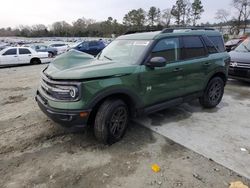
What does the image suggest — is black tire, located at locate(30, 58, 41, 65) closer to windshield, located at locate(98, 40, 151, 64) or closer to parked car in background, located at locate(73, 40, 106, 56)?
parked car in background, located at locate(73, 40, 106, 56)

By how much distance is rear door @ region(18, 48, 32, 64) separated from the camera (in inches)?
567

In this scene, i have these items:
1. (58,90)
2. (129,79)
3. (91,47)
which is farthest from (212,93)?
(91,47)

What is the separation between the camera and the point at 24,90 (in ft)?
22.7

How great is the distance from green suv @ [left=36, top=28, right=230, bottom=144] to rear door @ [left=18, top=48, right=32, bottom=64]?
11713 mm

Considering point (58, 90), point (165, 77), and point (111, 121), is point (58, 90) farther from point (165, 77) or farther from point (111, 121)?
point (165, 77)

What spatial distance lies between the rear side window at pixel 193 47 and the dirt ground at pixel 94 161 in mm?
1766

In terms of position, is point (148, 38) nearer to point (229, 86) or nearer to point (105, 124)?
point (105, 124)

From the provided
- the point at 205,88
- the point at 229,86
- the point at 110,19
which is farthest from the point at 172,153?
the point at 110,19

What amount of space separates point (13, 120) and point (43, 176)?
2126mm

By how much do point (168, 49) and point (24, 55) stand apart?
13.0 metres

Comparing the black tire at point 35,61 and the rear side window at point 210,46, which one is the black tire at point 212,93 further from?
the black tire at point 35,61

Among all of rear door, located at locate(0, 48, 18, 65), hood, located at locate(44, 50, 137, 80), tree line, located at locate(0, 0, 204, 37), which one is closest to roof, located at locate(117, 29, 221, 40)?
hood, located at locate(44, 50, 137, 80)

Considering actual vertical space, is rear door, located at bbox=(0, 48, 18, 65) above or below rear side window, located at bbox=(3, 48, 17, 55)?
below

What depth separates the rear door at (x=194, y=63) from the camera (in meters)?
4.30
